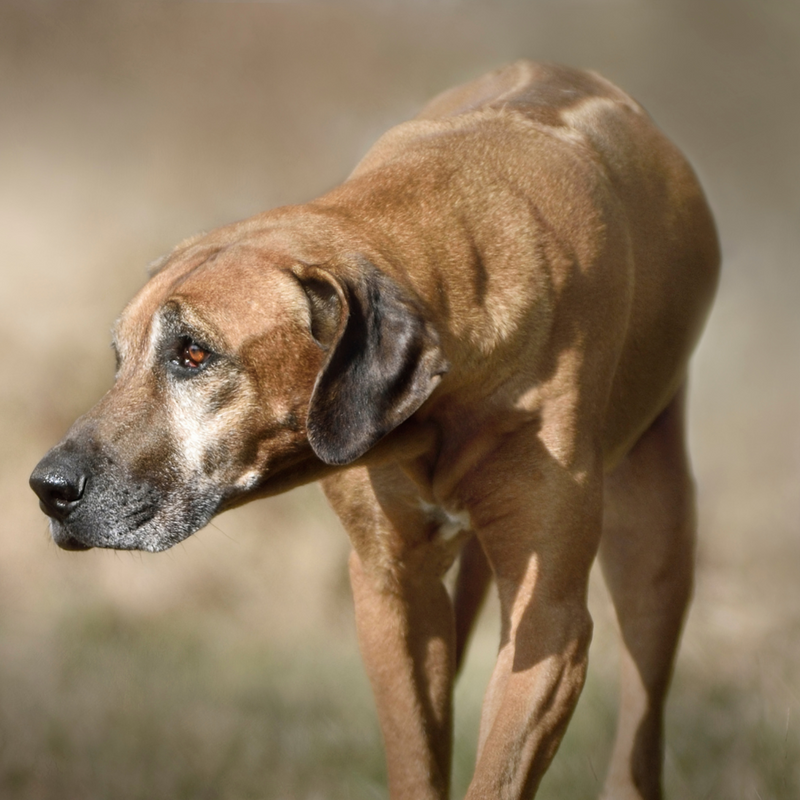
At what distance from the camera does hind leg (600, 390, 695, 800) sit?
3.86 metres

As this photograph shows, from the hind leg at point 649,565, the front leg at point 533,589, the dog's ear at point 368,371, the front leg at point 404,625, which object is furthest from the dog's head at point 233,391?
the hind leg at point 649,565

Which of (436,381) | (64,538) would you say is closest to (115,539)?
(64,538)

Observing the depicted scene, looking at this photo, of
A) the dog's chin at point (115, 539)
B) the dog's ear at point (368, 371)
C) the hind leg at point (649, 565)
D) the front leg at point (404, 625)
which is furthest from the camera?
the hind leg at point (649, 565)

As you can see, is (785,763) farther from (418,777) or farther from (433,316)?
(433,316)

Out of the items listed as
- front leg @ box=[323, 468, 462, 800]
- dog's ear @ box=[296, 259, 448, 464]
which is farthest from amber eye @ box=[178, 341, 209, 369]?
front leg @ box=[323, 468, 462, 800]

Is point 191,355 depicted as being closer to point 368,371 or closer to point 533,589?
point 368,371

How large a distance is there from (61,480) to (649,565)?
7.06 ft

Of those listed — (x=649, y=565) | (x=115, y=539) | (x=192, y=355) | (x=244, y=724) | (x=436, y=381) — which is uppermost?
(x=192, y=355)

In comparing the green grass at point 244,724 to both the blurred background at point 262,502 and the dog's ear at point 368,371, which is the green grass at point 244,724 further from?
the dog's ear at point 368,371

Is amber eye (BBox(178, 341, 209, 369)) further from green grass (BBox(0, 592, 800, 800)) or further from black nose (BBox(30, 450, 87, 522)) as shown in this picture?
green grass (BBox(0, 592, 800, 800))

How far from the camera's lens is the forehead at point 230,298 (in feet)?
8.16

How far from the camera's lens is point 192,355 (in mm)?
2512

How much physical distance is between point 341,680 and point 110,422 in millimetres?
3139

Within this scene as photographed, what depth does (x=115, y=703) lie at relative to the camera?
5.02 metres
